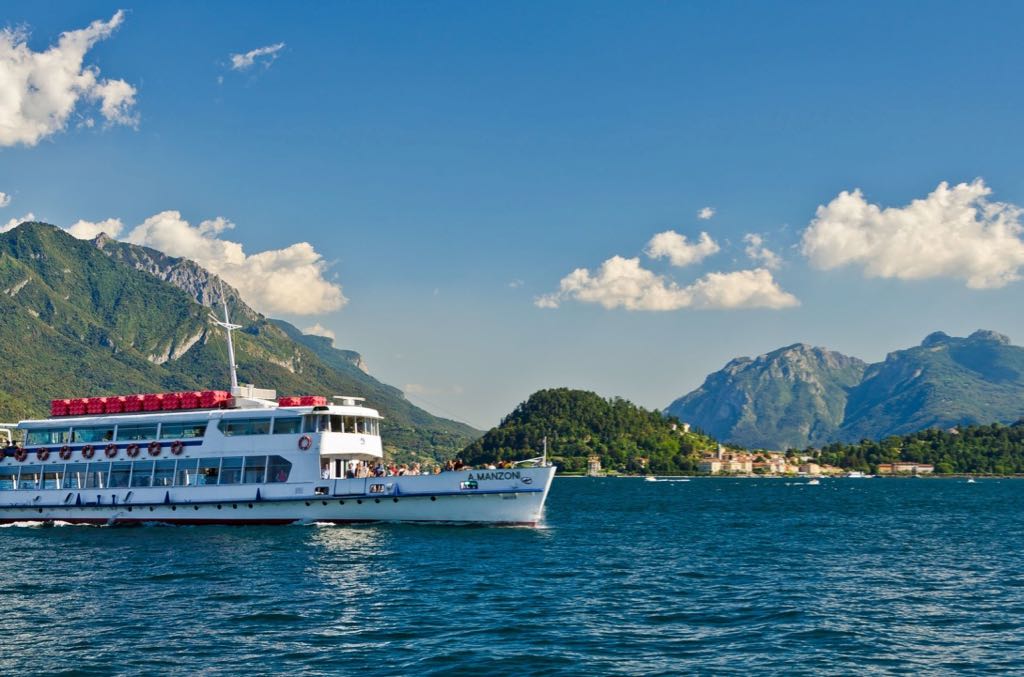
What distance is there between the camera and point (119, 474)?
68.5m

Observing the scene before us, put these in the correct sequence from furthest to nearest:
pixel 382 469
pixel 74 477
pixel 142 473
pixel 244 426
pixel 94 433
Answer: pixel 74 477 → pixel 94 433 → pixel 142 473 → pixel 382 469 → pixel 244 426

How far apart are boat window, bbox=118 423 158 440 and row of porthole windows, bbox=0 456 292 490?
1.78m

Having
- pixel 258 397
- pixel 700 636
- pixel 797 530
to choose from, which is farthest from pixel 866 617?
pixel 258 397

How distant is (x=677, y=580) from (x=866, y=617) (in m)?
9.81

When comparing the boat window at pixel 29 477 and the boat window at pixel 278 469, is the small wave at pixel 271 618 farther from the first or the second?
the boat window at pixel 29 477

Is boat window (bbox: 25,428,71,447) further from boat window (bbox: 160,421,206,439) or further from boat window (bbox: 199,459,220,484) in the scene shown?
boat window (bbox: 199,459,220,484)

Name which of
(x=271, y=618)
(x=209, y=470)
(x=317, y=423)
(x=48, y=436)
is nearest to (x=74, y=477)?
(x=48, y=436)

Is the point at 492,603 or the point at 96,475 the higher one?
the point at 96,475

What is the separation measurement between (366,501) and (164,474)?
15889mm

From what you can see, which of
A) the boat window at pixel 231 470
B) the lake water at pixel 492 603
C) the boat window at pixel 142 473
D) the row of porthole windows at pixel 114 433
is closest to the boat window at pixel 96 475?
the row of porthole windows at pixel 114 433

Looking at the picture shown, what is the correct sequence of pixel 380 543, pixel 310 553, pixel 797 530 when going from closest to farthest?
pixel 310 553 → pixel 380 543 → pixel 797 530

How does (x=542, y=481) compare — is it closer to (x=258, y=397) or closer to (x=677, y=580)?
(x=677, y=580)

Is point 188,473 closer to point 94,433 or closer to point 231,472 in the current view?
point 231,472

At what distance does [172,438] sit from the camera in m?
66.5
